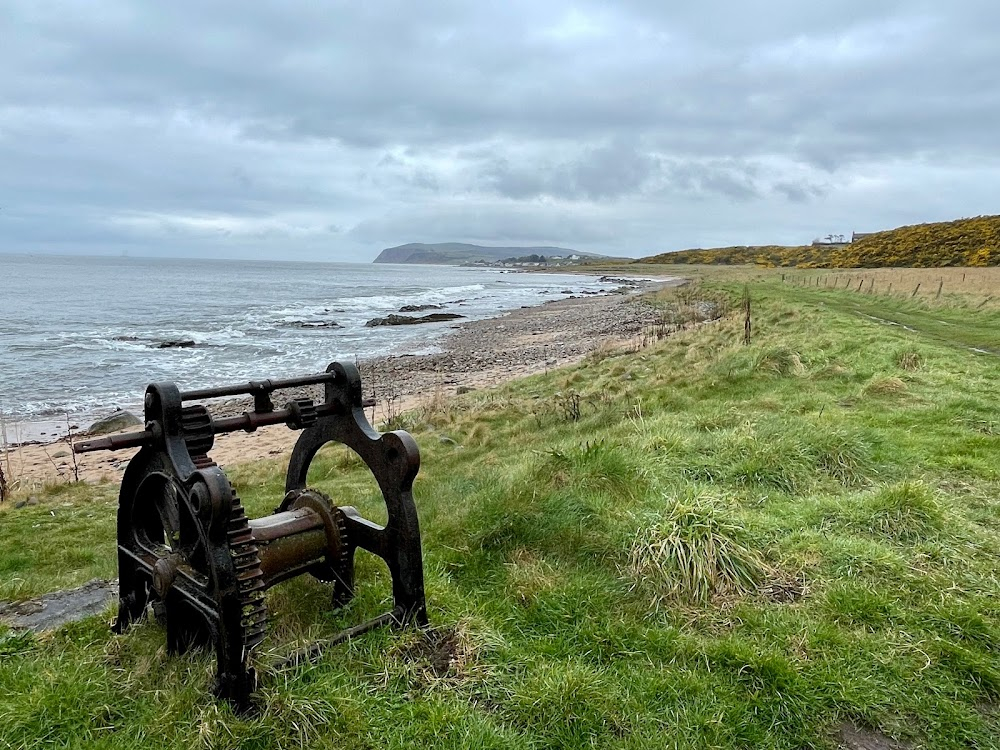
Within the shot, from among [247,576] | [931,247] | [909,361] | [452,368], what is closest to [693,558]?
[247,576]

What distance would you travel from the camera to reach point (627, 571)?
4.80 m

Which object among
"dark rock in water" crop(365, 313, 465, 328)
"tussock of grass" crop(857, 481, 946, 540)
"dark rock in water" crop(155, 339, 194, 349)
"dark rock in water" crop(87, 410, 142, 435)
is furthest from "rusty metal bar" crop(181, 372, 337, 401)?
"dark rock in water" crop(365, 313, 465, 328)

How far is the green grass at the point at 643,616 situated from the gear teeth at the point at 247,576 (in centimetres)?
33

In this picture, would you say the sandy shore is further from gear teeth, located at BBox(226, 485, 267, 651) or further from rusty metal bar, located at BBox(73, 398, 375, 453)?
gear teeth, located at BBox(226, 485, 267, 651)

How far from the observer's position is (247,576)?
3.34 metres

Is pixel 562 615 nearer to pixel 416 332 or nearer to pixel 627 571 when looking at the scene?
pixel 627 571

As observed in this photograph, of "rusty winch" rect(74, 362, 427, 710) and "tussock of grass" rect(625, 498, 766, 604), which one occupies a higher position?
"rusty winch" rect(74, 362, 427, 710)

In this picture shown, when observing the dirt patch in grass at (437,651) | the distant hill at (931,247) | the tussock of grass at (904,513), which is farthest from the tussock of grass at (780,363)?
the distant hill at (931,247)

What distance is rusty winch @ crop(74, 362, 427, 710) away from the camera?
3291mm

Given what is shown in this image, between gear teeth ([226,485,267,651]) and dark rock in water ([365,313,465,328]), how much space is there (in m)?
39.7

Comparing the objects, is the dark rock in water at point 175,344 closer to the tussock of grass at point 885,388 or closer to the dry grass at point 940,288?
the tussock of grass at point 885,388

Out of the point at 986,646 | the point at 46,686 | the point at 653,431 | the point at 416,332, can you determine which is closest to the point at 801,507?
the point at 986,646

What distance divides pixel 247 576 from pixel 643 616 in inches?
97.1

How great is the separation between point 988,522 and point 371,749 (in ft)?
17.1
